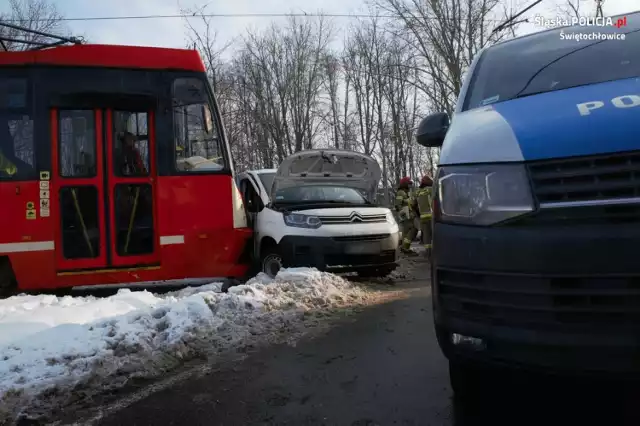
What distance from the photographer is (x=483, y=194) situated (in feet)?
7.84

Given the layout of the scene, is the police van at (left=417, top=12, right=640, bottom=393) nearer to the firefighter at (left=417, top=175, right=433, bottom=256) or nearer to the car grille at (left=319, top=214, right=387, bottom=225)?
the car grille at (left=319, top=214, right=387, bottom=225)

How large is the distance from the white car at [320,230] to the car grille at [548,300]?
17.5 ft

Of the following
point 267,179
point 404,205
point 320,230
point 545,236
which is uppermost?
point 267,179

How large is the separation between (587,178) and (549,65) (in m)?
1.62

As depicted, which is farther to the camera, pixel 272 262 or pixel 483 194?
pixel 272 262

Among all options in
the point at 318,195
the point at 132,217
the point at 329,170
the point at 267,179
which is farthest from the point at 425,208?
the point at 132,217

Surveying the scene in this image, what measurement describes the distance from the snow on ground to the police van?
259 cm

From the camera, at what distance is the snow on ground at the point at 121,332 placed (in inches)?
141

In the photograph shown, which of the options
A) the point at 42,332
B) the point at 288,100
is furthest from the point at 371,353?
the point at 288,100

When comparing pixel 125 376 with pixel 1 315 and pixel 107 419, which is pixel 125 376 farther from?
pixel 1 315

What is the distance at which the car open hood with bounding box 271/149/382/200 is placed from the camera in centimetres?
948

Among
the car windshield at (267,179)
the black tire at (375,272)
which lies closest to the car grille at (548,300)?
the black tire at (375,272)

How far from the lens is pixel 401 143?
127 feet

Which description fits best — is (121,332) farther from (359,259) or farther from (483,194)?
(359,259)
